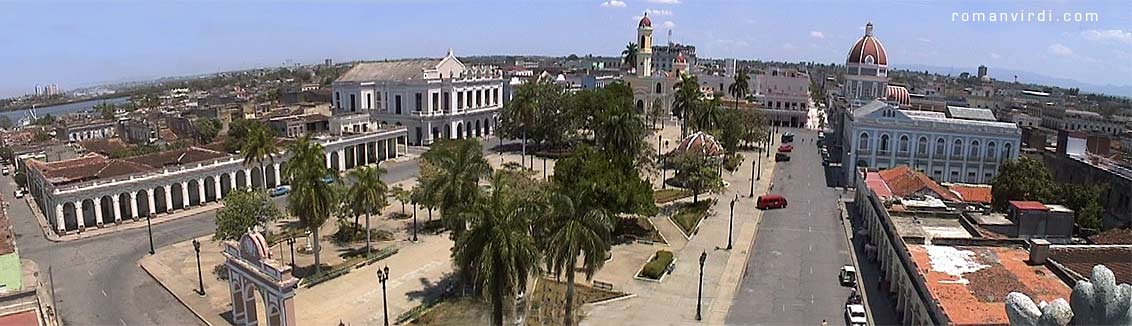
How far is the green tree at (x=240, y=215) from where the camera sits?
2948 centimetres

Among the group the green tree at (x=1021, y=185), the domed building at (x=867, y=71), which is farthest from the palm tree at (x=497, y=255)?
the domed building at (x=867, y=71)

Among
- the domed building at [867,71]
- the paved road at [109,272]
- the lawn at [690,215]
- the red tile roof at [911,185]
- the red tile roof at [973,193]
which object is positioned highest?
the domed building at [867,71]

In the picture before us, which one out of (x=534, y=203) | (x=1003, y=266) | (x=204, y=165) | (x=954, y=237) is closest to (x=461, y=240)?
(x=534, y=203)

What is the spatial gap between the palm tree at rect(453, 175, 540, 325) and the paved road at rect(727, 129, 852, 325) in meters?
9.80

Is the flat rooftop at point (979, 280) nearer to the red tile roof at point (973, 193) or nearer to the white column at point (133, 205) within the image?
the red tile roof at point (973, 193)

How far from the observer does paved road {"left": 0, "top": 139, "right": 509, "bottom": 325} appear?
85.9 feet

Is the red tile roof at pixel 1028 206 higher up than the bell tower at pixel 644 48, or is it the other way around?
the bell tower at pixel 644 48

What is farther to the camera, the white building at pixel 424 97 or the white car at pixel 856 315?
the white building at pixel 424 97

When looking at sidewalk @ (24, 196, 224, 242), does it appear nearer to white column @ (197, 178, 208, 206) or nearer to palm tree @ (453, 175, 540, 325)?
white column @ (197, 178, 208, 206)

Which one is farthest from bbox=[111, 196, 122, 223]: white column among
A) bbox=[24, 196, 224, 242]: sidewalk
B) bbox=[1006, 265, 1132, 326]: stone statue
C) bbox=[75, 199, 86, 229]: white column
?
bbox=[1006, 265, 1132, 326]: stone statue

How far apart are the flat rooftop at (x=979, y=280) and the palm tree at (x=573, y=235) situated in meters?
10.5

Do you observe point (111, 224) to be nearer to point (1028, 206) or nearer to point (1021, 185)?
point (1028, 206)

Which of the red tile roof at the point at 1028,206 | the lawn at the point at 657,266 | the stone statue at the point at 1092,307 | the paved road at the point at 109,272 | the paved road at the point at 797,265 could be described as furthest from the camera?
the red tile roof at the point at 1028,206

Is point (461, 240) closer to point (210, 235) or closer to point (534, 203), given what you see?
point (534, 203)
